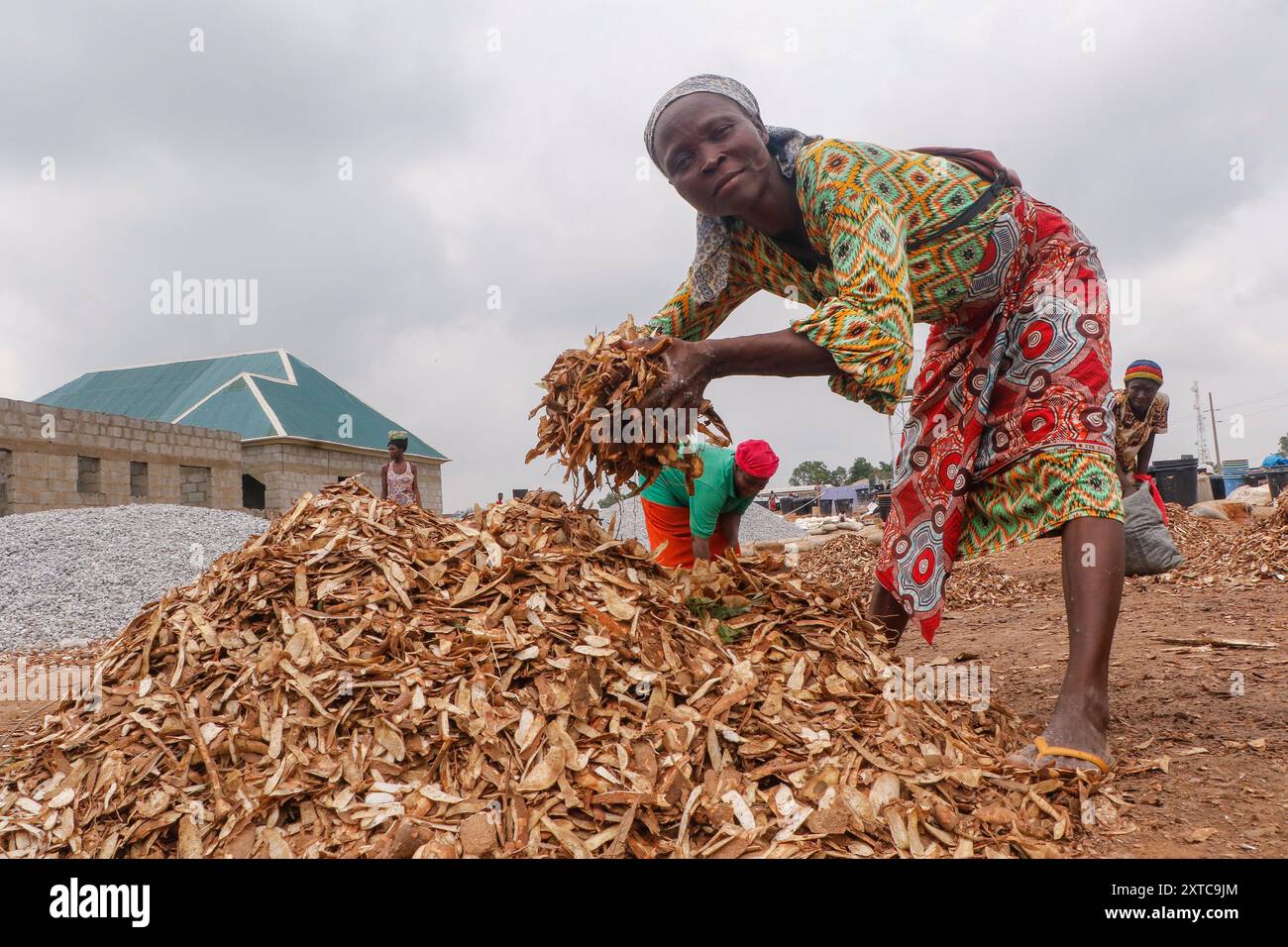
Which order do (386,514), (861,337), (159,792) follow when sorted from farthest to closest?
(386,514), (861,337), (159,792)

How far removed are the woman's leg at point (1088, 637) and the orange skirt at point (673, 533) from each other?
1877mm

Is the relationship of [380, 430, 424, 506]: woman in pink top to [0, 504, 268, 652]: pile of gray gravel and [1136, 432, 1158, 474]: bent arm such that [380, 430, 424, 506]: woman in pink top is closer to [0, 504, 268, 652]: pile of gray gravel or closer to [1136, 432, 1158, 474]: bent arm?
[0, 504, 268, 652]: pile of gray gravel

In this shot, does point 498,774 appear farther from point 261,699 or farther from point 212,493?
point 212,493

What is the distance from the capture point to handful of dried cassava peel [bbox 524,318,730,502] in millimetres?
1917

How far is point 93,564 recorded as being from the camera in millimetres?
8945

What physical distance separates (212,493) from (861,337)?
20431 mm

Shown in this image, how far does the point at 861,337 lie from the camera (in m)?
1.79

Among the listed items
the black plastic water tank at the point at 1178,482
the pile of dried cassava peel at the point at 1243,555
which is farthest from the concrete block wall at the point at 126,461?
the black plastic water tank at the point at 1178,482

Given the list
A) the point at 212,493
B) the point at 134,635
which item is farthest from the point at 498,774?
the point at 212,493

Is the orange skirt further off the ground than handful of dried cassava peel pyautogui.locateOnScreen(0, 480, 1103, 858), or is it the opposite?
the orange skirt

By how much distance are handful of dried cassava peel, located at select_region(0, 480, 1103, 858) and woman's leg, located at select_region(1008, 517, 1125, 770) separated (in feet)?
0.60

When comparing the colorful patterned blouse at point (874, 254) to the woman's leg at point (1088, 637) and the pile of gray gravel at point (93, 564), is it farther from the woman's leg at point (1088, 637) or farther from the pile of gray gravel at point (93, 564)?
the pile of gray gravel at point (93, 564)

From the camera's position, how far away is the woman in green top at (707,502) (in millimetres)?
3523

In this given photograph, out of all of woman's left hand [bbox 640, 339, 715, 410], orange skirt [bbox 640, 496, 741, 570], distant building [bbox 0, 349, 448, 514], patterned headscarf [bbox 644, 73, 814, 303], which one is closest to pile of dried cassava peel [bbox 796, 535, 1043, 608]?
orange skirt [bbox 640, 496, 741, 570]
